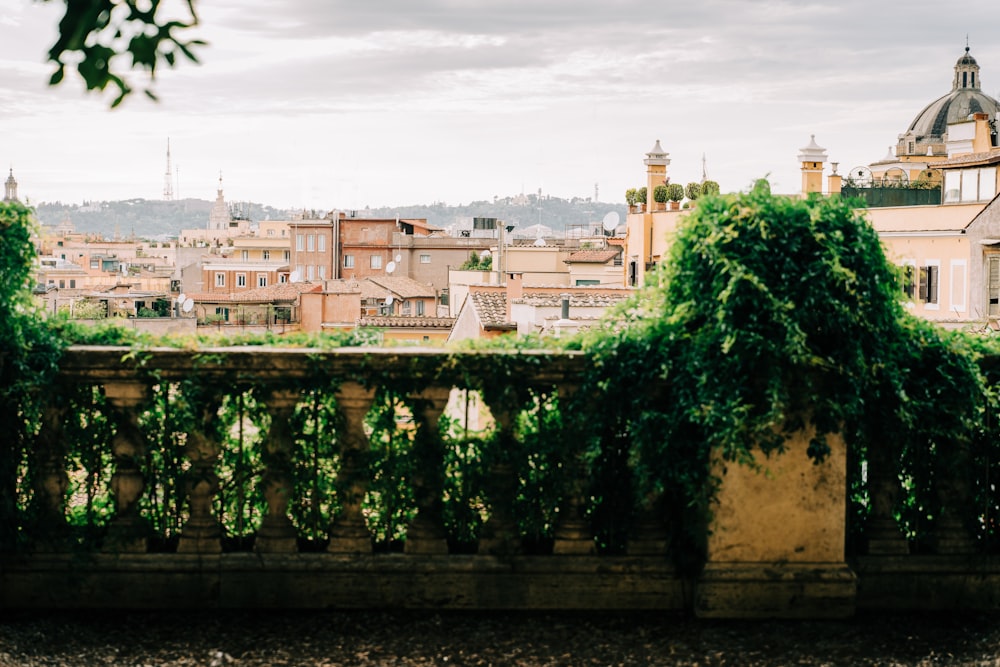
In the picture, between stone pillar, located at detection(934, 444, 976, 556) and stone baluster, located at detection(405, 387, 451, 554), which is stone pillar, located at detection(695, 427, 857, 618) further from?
stone baluster, located at detection(405, 387, 451, 554)

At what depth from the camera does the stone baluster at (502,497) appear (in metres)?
5.17

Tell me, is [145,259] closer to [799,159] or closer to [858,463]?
[799,159]

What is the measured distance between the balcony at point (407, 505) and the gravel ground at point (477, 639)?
0.09 m

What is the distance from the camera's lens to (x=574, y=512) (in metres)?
5.27

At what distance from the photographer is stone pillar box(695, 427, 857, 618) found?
5102 mm

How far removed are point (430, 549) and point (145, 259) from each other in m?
134

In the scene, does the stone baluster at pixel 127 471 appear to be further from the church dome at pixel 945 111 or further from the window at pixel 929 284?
the church dome at pixel 945 111

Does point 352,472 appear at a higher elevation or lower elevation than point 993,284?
lower

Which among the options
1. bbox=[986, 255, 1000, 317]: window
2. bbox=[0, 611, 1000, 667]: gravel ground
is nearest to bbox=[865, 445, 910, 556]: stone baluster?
bbox=[0, 611, 1000, 667]: gravel ground

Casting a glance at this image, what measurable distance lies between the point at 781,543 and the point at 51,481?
3.14 m

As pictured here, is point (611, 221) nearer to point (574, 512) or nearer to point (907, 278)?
point (907, 278)

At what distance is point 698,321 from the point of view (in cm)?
512

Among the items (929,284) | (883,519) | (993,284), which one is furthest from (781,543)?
(929,284)

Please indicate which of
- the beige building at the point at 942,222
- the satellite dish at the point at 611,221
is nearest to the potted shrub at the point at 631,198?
the beige building at the point at 942,222
